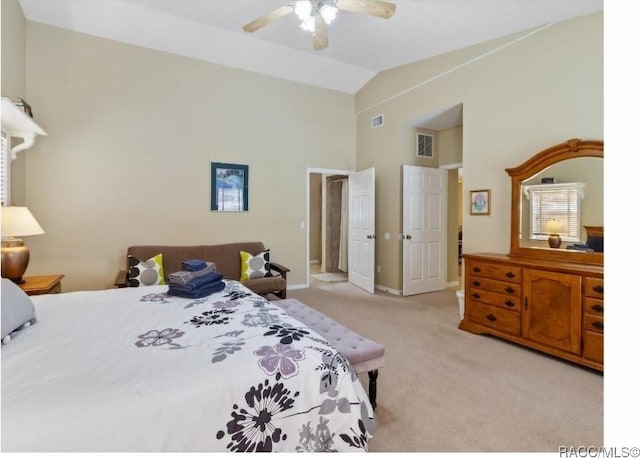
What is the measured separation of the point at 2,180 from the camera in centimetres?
296

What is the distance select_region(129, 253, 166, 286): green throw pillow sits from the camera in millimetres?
3543

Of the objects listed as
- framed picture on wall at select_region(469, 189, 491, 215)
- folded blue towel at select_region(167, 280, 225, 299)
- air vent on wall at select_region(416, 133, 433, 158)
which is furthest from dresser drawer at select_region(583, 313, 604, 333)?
air vent on wall at select_region(416, 133, 433, 158)

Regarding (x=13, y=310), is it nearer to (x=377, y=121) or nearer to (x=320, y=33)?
(x=320, y=33)

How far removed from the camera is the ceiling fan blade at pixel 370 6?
2.48m

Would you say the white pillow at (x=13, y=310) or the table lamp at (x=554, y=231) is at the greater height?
the table lamp at (x=554, y=231)

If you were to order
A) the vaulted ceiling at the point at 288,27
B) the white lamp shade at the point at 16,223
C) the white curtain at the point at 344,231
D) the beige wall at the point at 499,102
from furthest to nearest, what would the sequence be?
the white curtain at the point at 344,231 < the vaulted ceiling at the point at 288,27 < the beige wall at the point at 499,102 < the white lamp shade at the point at 16,223

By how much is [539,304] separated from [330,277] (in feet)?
13.2

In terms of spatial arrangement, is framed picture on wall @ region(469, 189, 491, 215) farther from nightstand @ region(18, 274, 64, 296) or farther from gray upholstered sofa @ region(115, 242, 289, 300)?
nightstand @ region(18, 274, 64, 296)

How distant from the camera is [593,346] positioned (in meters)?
2.34

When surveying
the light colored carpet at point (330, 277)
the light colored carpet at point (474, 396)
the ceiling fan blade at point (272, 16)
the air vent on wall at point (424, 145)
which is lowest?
the light colored carpet at point (474, 396)

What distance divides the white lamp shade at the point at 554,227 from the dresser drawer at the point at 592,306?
74cm

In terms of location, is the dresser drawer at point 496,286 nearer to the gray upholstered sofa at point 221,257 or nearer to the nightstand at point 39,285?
the gray upholstered sofa at point 221,257

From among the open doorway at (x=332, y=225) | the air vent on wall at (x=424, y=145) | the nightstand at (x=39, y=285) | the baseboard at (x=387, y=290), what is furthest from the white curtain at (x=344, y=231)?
the nightstand at (x=39, y=285)

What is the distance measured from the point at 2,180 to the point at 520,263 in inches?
195
